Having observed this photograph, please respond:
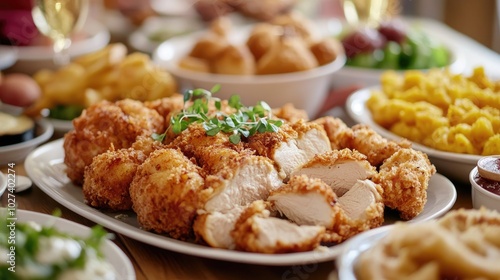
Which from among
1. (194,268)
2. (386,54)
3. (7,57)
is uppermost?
(7,57)

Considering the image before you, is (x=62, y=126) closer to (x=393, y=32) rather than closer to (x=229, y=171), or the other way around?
(x=229, y=171)

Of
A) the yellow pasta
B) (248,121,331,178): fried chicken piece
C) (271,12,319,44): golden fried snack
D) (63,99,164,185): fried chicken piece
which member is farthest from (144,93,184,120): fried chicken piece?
(271,12,319,44): golden fried snack

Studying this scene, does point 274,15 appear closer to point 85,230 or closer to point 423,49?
point 423,49

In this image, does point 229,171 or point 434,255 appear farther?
point 229,171

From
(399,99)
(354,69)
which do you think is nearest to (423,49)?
(354,69)

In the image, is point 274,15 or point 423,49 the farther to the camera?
point 274,15

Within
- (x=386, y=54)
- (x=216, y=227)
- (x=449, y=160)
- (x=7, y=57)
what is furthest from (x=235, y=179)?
(x=7, y=57)
